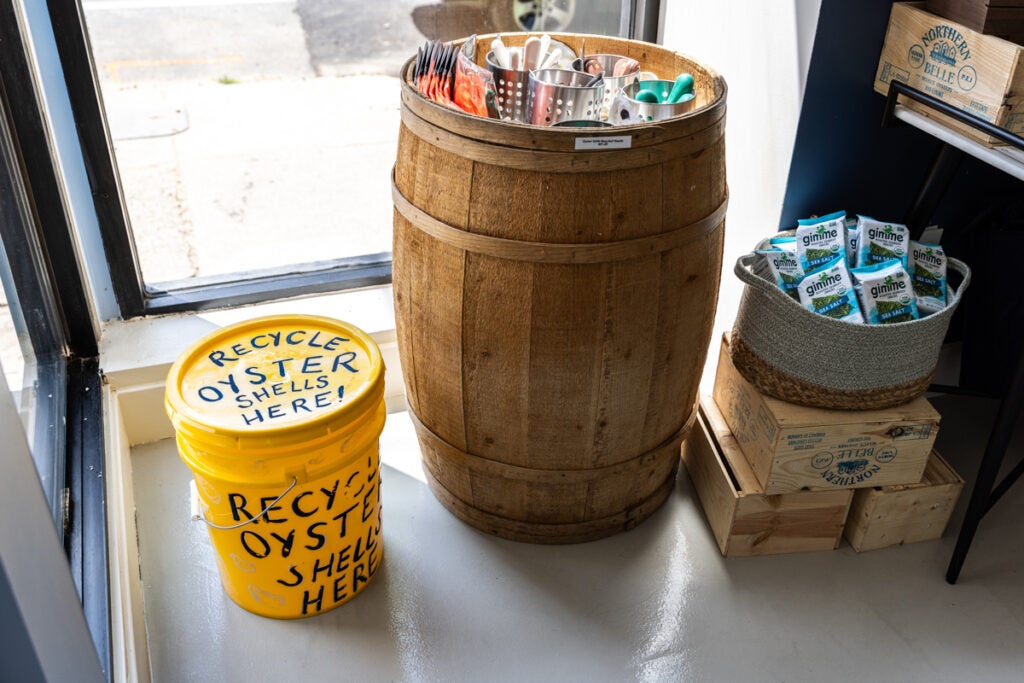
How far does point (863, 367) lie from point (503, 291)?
71 cm

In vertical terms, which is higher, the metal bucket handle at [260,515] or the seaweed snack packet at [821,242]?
the seaweed snack packet at [821,242]

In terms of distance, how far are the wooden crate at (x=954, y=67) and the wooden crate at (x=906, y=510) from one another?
691mm

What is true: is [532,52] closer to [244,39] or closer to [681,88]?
[681,88]

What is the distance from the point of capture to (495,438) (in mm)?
1653

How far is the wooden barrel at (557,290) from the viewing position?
1.38 metres

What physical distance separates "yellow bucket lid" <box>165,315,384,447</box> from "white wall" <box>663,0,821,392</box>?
2.94 ft

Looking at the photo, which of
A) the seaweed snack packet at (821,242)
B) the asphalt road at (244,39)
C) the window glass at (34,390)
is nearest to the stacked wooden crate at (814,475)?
the seaweed snack packet at (821,242)

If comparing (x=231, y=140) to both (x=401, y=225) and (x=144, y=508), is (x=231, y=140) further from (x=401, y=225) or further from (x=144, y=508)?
(x=401, y=225)

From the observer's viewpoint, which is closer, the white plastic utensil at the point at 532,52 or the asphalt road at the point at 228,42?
the white plastic utensil at the point at 532,52

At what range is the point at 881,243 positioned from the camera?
1728 millimetres

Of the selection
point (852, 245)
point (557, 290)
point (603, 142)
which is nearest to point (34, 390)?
point (557, 290)

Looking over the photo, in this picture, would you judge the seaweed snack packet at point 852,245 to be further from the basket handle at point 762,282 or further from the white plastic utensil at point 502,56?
the white plastic utensil at point 502,56

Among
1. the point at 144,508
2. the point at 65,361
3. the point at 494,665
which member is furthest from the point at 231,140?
the point at 494,665

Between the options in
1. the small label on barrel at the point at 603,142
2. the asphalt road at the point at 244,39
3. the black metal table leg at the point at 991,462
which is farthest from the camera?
the asphalt road at the point at 244,39
